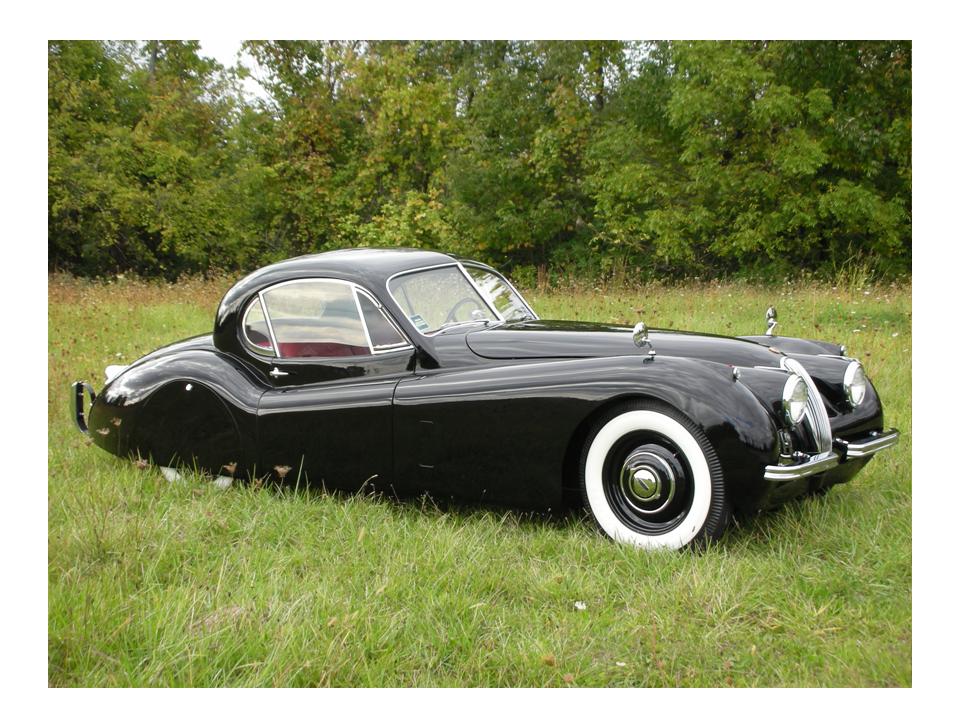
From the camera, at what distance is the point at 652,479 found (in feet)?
10.6

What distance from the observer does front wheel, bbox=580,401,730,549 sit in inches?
123

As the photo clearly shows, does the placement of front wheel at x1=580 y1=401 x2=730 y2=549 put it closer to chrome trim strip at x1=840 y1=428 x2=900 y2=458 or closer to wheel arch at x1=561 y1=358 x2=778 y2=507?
wheel arch at x1=561 y1=358 x2=778 y2=507

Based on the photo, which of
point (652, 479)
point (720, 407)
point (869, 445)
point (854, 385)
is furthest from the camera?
point (854, 385)

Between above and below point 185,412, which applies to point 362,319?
above

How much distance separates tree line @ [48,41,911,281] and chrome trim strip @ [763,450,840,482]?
781cm

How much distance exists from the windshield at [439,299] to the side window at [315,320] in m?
0.29

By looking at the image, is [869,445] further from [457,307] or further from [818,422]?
[457,307]

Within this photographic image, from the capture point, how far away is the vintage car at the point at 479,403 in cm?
320

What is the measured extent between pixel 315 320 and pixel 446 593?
78.1 inches

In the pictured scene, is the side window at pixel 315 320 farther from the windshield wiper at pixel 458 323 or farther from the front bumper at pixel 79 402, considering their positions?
the front bumper at pixel 79 402

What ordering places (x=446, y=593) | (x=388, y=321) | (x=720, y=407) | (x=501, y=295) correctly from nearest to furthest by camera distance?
1. (x=446, y=593)
2. (x=720, y=407)
3. (x=388, y=321)
4. (x=501, y=295)

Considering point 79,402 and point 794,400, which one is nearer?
point 794,400

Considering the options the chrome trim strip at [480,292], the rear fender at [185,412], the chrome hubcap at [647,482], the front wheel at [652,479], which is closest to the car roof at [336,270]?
the chrome trim strip at [480,292]

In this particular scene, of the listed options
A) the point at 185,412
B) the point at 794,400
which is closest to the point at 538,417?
the point at 794,400
